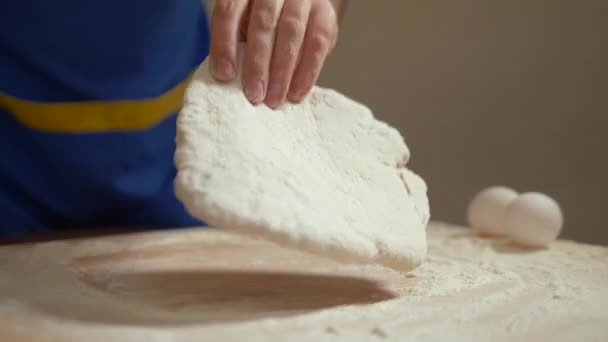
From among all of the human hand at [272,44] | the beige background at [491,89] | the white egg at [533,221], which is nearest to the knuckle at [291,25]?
the human hand at [272,44]

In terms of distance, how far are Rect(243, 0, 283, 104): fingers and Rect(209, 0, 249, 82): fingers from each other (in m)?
0.02

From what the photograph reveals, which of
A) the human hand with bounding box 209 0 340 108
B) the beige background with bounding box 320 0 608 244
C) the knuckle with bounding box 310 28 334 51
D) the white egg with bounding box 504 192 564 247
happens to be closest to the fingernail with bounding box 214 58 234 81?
the human hand with bounding box 209 0 340 108

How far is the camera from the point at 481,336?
636 millimetres

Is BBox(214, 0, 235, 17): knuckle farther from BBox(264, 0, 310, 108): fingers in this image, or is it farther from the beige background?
the beige background

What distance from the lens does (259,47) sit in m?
0.82

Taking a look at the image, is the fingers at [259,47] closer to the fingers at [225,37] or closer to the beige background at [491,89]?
the fingers at [225,37]

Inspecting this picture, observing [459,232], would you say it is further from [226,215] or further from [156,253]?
[226,215]

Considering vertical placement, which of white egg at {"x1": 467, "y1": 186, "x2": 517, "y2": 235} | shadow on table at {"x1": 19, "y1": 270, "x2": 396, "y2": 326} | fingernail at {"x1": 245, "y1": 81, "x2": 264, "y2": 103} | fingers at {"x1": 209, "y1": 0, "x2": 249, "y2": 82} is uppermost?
fingers at {"x1": 209, "y1": 0, "x2": 249, "y2": 82}

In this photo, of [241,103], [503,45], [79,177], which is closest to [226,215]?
[241,103]

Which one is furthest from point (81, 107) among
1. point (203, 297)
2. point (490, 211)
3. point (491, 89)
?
point (491, 89)

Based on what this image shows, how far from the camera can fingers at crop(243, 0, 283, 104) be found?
0.79m

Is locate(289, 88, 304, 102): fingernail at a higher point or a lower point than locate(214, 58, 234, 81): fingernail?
lower

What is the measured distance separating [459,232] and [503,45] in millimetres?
658

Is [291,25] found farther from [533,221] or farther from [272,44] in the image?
[533,221]
